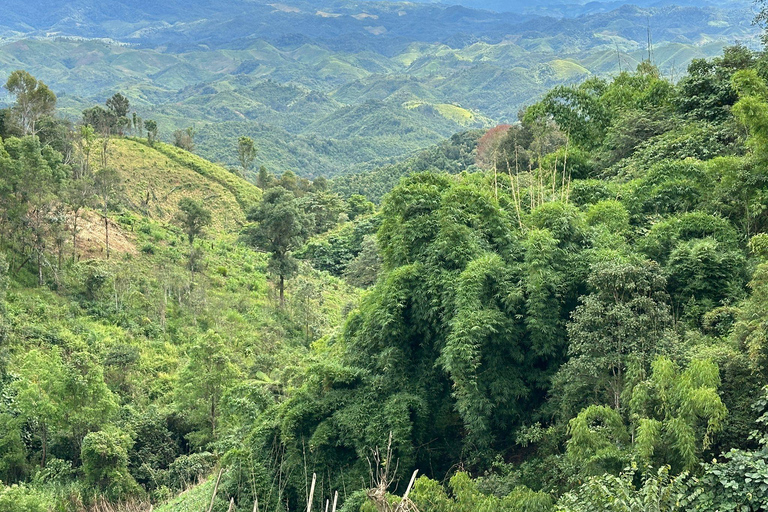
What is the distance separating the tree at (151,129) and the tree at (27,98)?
49.0 ft

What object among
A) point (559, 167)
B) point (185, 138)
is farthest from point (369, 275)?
point (185, 138)

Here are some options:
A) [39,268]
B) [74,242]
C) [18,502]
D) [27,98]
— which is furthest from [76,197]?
[18,502]

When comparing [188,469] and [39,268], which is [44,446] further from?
[39,268]

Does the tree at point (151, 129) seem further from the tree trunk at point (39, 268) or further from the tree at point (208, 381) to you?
the tree at point (208, 381)

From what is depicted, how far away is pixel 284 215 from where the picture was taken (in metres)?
24.4

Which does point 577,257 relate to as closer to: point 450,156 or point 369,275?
point 369,275

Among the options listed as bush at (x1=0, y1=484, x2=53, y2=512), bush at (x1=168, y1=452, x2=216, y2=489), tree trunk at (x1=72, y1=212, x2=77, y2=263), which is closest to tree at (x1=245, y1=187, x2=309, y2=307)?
tree trunk at (x1=72, y1=212, x2=77, y2=263)

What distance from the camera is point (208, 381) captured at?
15.1 m

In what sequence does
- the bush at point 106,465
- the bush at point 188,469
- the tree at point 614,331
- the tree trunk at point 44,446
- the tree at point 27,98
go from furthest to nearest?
the tree at point 27,98
the bush at point 188,469
the tree trunk at point 44,446
the bush at point 106,465
the tree at point 614,331

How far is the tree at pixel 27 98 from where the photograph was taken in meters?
29.4

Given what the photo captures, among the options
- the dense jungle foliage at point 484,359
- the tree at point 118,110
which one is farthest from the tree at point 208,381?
the tree at point 118,110

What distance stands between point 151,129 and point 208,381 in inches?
1391

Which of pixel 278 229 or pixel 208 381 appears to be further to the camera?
pixel 278 229

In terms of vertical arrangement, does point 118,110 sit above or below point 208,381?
above
